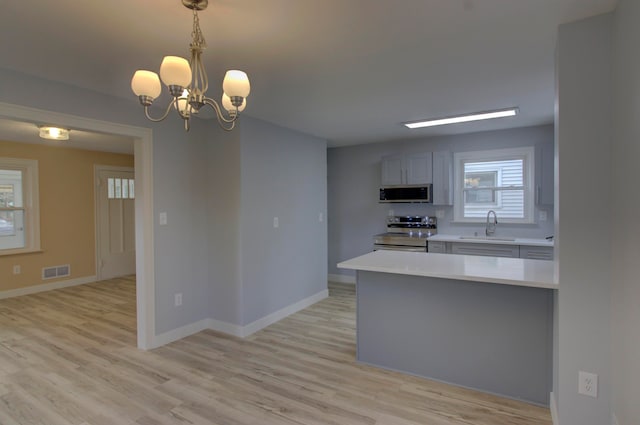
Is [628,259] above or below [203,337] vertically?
above

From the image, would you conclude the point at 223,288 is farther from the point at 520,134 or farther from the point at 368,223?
the point at 520,134

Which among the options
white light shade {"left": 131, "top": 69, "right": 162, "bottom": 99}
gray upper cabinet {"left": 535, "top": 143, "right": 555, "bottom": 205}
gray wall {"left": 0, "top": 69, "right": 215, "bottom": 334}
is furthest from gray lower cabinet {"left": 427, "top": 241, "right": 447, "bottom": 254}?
white light shade {"left": 131, "top": 69, "right": 162, "bottom": 99}

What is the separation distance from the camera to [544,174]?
14.1 ft

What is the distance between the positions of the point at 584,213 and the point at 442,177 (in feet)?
10.1

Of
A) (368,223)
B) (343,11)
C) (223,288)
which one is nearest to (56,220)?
(223,288)

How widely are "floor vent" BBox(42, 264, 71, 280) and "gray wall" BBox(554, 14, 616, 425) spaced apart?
6775mm

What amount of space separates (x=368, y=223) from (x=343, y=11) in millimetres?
4215

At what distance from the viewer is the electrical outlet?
1.81 m

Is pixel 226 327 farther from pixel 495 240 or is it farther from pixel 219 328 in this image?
pixel 495 240

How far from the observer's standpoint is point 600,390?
5.91 ft

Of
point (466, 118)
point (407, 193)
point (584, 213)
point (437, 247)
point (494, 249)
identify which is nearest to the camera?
point (584, 213)

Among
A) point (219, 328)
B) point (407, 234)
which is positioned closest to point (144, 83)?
point (219, 328)

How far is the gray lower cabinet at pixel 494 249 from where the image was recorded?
3.98 m

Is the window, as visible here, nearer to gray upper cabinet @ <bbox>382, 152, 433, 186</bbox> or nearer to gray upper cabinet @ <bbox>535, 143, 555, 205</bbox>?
gray upper cabinet @ <bbox>535, 143, 555, 205</bbox>
